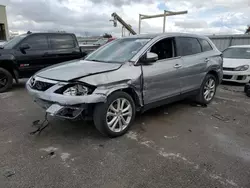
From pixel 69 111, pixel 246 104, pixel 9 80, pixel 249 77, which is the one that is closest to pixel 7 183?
pixel 69 111

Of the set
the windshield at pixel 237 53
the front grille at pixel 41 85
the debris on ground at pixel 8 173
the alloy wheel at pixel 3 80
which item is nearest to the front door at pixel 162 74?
the front grille at pixel 41 85

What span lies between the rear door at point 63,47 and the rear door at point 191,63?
4.16 metres

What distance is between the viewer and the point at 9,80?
6.12 meters

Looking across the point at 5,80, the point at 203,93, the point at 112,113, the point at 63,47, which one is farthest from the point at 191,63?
the point at 5,80

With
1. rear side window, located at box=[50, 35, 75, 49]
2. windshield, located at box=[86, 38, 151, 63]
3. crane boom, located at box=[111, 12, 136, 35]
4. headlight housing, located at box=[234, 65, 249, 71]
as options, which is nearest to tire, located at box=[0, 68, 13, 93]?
rear side window, located at box=[50, 35, 75, 49]

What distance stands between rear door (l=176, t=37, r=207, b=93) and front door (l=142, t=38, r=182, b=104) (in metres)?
0.18

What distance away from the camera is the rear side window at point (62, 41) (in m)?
6.90

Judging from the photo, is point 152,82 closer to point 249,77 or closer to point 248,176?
point 248,176

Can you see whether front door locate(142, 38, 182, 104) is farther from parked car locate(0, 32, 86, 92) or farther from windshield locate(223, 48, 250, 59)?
windshield locate(223, 48, 250, 59)

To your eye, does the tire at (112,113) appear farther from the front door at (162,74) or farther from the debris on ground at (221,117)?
the debris on ground at (221,117)

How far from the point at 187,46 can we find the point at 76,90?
272cm

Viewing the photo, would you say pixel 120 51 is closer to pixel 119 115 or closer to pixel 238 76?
pixel 119 115

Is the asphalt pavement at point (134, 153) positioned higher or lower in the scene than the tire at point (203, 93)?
lower

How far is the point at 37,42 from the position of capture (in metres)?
6.59
